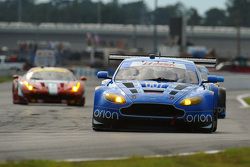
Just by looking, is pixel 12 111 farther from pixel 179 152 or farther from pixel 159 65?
pixel 179 152

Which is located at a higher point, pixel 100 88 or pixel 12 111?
pixel 100 88

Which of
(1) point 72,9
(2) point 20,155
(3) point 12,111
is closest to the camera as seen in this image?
(2) point 20,155

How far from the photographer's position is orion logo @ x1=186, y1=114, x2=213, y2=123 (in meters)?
12.7

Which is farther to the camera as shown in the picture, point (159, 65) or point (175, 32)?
point (175, 32)

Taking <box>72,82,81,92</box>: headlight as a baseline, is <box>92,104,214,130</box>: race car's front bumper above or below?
above

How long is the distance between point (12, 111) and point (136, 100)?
8218mm

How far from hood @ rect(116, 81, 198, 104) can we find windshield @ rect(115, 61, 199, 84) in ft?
1.31

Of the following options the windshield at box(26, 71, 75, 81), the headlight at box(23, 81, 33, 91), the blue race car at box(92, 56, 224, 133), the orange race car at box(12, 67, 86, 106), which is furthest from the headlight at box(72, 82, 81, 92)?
the blue race car at box(92, 56, 224, 133)

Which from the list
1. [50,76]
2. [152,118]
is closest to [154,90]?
[152,118]

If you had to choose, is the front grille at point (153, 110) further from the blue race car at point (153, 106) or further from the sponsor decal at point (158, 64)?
the sponsor decal at point (158, 64)

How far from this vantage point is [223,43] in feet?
429

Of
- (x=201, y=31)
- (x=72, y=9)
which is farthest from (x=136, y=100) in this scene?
(x=72, y=9)

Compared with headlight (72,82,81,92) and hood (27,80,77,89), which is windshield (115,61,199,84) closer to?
hood (27,80,77,89)

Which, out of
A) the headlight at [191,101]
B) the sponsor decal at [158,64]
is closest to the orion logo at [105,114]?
the headlight at [191,101]
